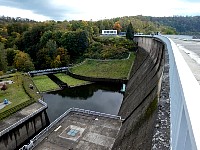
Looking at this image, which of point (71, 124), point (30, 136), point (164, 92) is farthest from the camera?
point (30, 136)

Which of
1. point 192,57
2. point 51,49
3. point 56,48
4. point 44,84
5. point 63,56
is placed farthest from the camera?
point 56,48

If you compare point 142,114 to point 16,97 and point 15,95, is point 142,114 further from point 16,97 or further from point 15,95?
point 15,95

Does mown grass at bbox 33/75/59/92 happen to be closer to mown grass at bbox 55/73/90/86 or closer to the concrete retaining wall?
mown grass at bbox 55/73/90/86

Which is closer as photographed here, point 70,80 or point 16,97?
point 16,97

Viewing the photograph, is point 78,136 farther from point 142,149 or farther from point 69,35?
point 69,35

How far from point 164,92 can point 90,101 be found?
76.0 feet

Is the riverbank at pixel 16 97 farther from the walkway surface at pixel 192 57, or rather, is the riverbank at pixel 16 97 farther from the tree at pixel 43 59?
the walkway surface at pixel 192 57

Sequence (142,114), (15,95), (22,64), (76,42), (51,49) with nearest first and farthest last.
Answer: (142,114)
(15,95)
(22,64)
(51,49)
(76,42)

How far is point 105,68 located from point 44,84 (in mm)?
13107

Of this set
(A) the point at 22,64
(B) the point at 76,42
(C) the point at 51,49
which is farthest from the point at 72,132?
(B) the point at 76,42

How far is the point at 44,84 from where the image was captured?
3759 cm

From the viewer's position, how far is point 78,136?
17.3m

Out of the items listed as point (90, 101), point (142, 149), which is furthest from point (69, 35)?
point (142, 149)

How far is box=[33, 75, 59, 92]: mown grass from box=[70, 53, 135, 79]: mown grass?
623 centimetres
